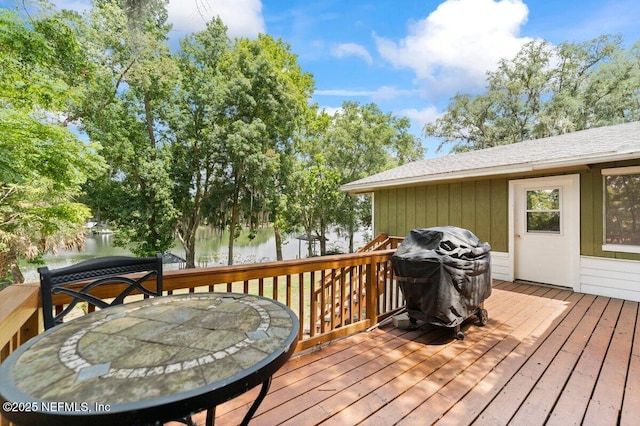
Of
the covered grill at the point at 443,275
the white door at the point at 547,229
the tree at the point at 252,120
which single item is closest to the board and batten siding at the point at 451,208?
the white door at the point at 547,229

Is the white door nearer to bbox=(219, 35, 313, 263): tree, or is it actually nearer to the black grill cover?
the black grill cover

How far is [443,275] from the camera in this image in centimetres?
270

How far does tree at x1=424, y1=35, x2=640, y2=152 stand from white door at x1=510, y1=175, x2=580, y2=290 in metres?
11.5

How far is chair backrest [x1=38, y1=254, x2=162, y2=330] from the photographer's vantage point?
1276mm

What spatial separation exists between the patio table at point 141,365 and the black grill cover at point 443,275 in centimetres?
192

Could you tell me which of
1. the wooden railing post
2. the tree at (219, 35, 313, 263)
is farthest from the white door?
the tree at (219, 35, 313, 263)

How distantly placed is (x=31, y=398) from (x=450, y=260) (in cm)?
279

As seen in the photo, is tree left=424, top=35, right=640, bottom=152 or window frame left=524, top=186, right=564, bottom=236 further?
tree left=424, top=35, right=640, bottom=152

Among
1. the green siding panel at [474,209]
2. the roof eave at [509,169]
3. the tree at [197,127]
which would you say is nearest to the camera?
the roof eave at [509,169]

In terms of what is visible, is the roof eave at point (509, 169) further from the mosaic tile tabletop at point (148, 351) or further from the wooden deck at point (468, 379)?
the mosaic tile tabletop at point (148, 351)

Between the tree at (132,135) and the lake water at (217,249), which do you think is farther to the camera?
the lake water at (217,249)

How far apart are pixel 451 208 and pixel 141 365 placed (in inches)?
256

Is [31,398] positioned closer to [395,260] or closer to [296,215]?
[395,260]

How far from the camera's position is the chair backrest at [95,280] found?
1276 mm
